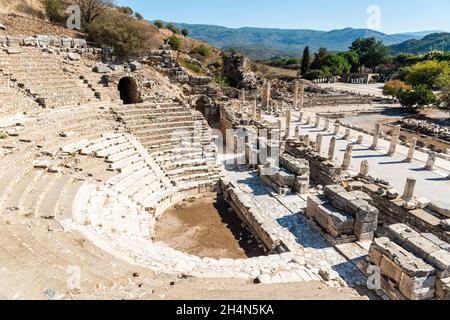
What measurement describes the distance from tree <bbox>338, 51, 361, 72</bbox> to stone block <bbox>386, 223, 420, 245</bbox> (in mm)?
62458

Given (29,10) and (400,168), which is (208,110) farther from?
(29,10)

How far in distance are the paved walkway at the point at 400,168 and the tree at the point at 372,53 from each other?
54143mm

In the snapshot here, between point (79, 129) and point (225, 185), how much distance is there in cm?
706

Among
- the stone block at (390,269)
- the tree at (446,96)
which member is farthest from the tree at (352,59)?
the stone block at (390,269)

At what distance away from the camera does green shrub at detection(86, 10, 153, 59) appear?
77.3 ft

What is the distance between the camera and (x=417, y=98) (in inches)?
1351

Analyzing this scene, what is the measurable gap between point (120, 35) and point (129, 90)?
4.49 meters

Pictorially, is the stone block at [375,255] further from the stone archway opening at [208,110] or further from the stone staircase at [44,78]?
the stone archway opening at [208,110]

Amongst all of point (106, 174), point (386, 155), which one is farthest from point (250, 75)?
point (106, 174)

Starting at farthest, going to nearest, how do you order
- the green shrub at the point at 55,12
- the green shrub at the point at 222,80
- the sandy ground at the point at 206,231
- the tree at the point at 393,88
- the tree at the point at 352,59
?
the tree at the point at 352,59 < the tree at the point at 393,88 < the green shrub at the point at 222,80 < the green shrub at the point at 55,12 < the sandy ground at the point at 206,231

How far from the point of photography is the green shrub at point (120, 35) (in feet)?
77.3

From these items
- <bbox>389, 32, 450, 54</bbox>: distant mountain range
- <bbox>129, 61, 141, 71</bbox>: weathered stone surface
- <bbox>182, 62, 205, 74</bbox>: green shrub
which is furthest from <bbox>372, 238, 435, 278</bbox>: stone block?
<bbox>389, 32, 450, 54</bbox>: distant mountain range
